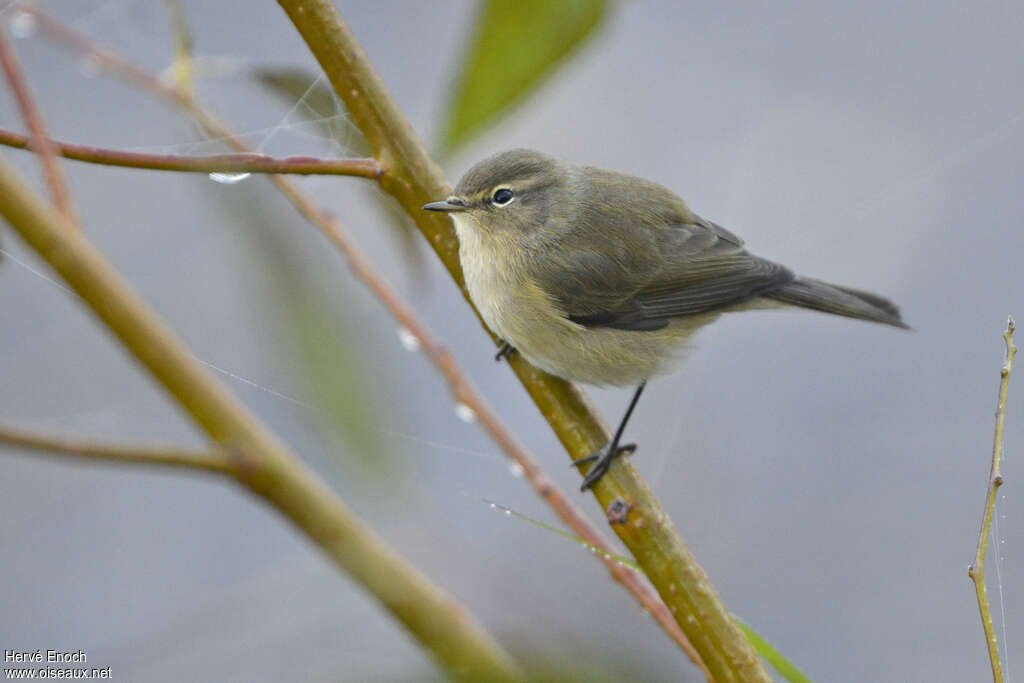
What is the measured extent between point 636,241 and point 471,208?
0.36m

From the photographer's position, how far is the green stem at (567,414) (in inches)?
39.4

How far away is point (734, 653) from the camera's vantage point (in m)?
0.98

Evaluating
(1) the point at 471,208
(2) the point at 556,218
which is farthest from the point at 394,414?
(2) the point at 556,218

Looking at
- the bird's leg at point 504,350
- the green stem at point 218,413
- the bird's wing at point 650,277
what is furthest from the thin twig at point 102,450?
the bird's wing at point 650,277

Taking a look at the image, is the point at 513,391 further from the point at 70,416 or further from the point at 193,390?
the point at 193,390

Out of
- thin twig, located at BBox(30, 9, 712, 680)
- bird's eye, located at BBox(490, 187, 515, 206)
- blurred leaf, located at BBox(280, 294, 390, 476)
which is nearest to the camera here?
blurred leaf, located at BBox(280, 294, 390, 476)

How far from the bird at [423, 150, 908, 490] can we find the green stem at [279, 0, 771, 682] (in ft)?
1.92

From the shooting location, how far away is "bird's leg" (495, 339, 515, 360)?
1.95 metres

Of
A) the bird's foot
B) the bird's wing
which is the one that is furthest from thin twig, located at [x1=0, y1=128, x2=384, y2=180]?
the bird's wing

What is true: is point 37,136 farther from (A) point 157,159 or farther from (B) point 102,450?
(B) point 102,450

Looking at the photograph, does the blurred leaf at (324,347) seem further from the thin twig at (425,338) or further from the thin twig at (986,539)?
the thin twig at (986,539)

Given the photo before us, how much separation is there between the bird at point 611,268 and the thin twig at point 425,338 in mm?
589

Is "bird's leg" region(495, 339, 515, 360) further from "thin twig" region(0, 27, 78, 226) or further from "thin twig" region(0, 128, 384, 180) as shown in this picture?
"thin twig" region(0, 27, 78, 226)

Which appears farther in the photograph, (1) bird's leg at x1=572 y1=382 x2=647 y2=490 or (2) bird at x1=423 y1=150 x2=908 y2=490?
(2) bird at x1=423 y1=150 x2=908 y2=490
